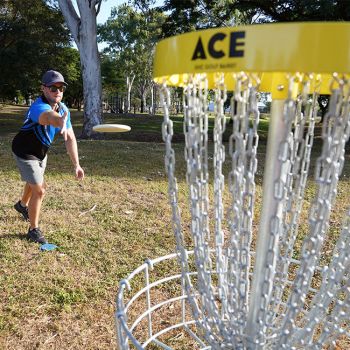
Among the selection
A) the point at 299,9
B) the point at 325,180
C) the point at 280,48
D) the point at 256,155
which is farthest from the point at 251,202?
the point at 299,9

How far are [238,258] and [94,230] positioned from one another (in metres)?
2.52

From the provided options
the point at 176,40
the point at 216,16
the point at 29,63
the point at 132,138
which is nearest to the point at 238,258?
the point at 176,40

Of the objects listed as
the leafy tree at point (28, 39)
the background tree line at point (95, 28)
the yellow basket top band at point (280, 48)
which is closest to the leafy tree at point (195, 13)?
the background tree line at point (95, 28)

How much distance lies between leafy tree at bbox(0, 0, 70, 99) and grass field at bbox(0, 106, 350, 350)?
12501 millimetres

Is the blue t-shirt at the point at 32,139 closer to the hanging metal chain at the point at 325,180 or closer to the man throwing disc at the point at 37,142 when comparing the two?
the man throwing disc at the point at 37,142

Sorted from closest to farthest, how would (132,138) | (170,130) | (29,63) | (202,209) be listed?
1. (170,130)
2. (202,209)
3. (132,138)
4. (29,63)

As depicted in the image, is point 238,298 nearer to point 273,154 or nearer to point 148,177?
point 273,154

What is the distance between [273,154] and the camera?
1.40 metres

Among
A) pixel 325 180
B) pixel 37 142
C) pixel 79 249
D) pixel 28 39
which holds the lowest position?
pixel 79 249

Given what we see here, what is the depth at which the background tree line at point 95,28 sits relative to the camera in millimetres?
10273

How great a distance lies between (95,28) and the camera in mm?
10469

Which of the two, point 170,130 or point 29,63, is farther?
point 29,63

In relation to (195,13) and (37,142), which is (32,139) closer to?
(37,142)

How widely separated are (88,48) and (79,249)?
8160 mm
